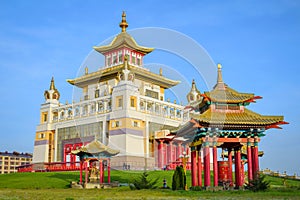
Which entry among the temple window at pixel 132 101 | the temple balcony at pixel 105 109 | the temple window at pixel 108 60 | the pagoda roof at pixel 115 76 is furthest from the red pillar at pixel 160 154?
the temple window at pixel 108 60

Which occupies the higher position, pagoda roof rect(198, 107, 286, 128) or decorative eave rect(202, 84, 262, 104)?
decorative eave rect(202, 84, 262, 104)

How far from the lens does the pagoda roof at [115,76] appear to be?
58125 millimetres

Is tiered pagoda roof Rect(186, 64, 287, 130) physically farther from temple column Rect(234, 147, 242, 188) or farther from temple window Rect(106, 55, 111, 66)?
temple window Rect(106, 55, 111, 66)

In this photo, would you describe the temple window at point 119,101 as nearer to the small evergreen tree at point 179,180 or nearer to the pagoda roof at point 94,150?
the pagoda roof at point 94,150

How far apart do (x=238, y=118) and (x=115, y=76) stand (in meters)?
35.1

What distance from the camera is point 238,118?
25406 mm

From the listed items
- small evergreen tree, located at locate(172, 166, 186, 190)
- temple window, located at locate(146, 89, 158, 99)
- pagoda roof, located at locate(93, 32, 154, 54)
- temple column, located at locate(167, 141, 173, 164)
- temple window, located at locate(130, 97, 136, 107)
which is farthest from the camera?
pagoda roof, located at locate(93, 32, 154, 54)

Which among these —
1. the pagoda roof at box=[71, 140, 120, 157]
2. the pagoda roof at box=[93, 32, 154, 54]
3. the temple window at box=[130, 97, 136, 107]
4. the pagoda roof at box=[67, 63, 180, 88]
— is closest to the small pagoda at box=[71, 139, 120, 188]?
the pagoda roof at box=[71, 140, 120, 157]

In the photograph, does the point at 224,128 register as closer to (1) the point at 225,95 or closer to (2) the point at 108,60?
(1) the point at 225,95

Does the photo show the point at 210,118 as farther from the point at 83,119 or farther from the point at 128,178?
the point at 83,119

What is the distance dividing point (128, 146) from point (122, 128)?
7.75ft

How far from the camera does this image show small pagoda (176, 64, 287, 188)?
25.0m

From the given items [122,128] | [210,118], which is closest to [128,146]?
[122,128]

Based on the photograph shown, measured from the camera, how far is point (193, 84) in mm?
65375
